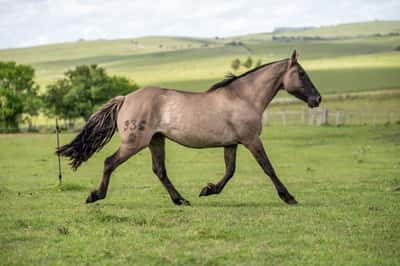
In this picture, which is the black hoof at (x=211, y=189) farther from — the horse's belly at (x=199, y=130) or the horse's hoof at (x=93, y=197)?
the horse's hoof at (x=93, y=197)

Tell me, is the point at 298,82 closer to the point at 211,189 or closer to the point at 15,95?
the point at 211,189

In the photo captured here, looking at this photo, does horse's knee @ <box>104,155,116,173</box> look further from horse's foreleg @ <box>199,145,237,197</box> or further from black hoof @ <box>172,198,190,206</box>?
horse's foreleg @ <box>199,145,237,197</box>

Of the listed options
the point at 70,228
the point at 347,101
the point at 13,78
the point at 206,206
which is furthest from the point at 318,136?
the point at 13,78

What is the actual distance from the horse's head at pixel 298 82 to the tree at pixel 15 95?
5780cm

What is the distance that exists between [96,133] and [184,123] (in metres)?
1.67

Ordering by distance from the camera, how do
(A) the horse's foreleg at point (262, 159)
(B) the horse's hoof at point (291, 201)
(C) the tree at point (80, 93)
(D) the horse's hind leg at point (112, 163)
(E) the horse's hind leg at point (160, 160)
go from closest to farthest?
(D) the horse's hind leg at point (112, 163)
(A) the horse's foreleg at point (262, 159)
(B) the horse's hoof at point (291, 201)
(E) the horse's hind leg at point (160, 160)
(C) the tree at point (80, 93)

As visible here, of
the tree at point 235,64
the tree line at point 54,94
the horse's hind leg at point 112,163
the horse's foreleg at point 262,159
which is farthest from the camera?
the tree at point 235,64

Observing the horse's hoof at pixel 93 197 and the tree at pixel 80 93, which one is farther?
the tree at pixel 80 93

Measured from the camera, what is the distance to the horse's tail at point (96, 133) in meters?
12.6

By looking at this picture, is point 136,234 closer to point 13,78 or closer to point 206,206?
point 206,206

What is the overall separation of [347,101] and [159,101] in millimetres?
68581

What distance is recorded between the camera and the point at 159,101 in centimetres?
1221

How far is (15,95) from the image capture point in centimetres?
7169

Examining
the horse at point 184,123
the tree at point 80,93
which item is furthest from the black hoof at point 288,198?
the tree at point 80,93
